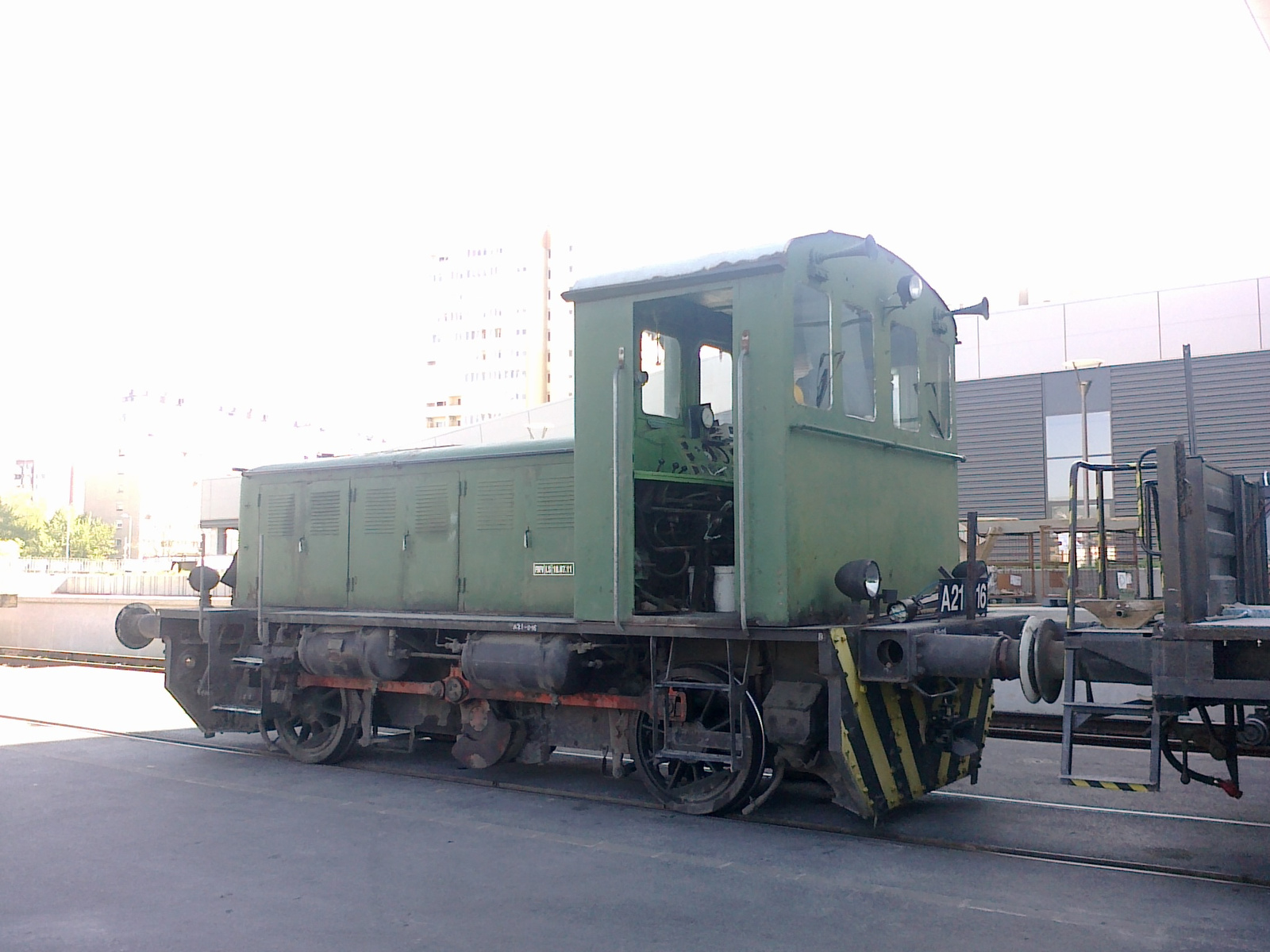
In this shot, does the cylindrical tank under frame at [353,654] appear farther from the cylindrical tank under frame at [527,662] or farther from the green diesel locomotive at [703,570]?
the cylindrical tank under frame at [527,662]

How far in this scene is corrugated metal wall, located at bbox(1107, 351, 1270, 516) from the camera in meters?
23.4

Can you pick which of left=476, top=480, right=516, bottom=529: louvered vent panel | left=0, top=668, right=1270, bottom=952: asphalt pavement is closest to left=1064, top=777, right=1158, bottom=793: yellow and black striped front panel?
left=0, top=668, right=1270, bottom=952: asphalt pavement

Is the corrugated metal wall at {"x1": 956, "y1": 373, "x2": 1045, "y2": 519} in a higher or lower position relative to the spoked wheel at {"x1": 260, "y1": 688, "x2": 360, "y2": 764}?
higher

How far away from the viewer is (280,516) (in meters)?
9.77

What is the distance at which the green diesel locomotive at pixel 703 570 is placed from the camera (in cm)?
619

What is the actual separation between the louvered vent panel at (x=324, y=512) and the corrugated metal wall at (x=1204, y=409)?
19797 mm

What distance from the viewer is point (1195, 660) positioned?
4.66m

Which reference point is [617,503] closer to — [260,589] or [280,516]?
[280,516]

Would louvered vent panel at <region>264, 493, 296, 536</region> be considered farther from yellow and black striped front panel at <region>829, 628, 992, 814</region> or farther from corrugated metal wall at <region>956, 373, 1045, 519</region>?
corrugated metal wall at <region>956, 373, 1045, 519</region>

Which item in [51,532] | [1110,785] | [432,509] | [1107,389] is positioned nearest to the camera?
[1110,785]

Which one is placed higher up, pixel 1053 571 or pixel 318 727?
pixel 1053 571

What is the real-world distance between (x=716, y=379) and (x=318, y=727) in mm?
4671

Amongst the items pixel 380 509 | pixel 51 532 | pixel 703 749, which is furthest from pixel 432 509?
pixel 51 532

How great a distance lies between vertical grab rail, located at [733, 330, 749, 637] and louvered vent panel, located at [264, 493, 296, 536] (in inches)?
199
